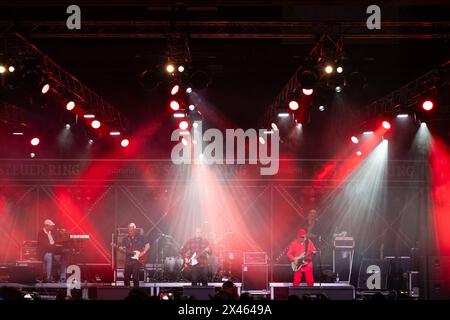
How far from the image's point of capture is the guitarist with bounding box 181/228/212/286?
49.6 ft

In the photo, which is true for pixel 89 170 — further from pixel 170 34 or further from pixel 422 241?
pixel 422 241

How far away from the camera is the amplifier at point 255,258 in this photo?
616 inches

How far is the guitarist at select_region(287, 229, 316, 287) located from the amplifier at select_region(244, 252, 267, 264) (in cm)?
65

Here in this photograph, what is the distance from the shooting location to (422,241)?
14.6 m

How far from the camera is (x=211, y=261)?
16234mm

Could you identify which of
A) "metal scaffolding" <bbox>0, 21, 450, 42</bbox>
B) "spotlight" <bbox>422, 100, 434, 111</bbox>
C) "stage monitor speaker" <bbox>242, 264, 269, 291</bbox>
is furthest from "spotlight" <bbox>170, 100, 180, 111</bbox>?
"stage monitor speaker" <bbox>242, 264, 269, 291</bbox>

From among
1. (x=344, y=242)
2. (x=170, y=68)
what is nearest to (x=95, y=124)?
(x=170, y=68)

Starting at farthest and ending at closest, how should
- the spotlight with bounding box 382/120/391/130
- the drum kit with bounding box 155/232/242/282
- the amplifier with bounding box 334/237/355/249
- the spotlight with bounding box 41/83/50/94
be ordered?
the amplifier with bounding box 334/237/355/249, the drum kit with bounding box 155/232/242/282, the spotlight with bounding box 382/120/391/130, the spotlight with bounding box 41/83/50/94

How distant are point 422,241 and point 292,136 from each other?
4.91 meters

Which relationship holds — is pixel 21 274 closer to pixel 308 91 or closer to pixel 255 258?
pixel 255 258

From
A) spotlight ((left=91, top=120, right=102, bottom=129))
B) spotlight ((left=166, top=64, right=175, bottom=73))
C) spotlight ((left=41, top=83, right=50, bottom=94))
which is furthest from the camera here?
spotlight ((left=91, top=120, right=102, bottom=129))

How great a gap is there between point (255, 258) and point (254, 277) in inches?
18.0

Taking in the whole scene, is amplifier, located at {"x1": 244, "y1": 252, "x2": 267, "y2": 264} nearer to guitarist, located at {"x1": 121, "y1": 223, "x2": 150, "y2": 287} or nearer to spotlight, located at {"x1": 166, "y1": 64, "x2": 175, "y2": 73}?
guitarist, located at {"x1": 121, "y1": 223, "x2": 150, "y2": 287}

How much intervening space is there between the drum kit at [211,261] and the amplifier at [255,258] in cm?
90
